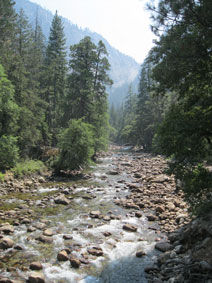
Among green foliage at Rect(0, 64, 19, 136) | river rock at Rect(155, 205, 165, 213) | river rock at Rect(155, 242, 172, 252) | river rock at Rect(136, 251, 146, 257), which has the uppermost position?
green foliage at Rect(0, 64, 19, 136)

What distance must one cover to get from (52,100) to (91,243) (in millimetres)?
25823

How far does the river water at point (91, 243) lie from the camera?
5.79 meters

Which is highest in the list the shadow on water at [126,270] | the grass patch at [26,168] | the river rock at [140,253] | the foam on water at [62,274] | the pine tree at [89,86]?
the pine tree at [89,86]

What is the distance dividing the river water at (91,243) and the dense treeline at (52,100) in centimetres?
611

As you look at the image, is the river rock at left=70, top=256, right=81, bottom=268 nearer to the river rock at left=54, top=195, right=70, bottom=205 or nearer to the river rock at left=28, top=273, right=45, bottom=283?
the river rock at left=28, top=273, right=45, bottom=283

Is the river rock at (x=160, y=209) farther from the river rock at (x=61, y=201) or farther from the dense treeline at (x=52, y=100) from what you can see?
the dense treeline at (x=52, y=100)

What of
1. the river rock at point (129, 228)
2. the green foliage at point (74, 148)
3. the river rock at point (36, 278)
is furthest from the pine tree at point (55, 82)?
the river rock at point (36, 278)

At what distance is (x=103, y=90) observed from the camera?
27078 mm

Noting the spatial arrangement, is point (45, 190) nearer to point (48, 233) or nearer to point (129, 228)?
point (48, 233)

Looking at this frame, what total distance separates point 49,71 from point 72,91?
11.2 feet

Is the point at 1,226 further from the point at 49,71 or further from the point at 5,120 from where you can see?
the point at 49,71

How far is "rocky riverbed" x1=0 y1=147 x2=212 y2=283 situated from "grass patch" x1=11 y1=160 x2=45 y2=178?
1.29 metres

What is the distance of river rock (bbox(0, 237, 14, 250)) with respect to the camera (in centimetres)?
673

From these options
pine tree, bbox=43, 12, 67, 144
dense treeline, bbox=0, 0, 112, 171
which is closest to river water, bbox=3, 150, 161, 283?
dense treeline, bbox=0, 0, 112, 171
